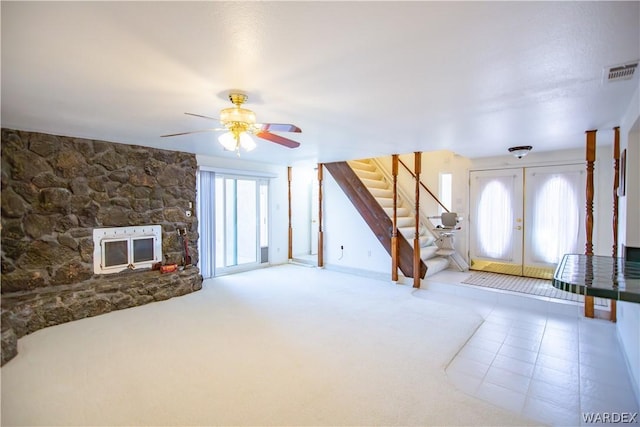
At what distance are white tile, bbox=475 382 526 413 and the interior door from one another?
13.0ft

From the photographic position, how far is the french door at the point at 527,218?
5.21 metres

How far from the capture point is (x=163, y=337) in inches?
131

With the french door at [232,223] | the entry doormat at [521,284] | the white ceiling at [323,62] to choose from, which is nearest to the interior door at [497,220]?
the entry doormat at [521,284]

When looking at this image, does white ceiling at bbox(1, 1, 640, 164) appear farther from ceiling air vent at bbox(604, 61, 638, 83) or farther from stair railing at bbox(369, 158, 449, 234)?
stair railing at bbox(369, 158, 449, 234)

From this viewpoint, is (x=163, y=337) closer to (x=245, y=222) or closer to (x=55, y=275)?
(x=55, y=275)

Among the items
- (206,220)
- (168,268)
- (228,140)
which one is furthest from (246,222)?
(228,140)

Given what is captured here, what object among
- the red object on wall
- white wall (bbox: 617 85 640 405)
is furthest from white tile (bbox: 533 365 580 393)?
the red object on wall

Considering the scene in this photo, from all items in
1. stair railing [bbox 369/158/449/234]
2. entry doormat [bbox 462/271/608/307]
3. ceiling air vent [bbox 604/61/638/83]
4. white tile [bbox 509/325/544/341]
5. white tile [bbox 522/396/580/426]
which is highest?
ceiling air vent [bbox 604/61/638/83]

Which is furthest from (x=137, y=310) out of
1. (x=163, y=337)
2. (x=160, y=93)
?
(x=160, y=93)

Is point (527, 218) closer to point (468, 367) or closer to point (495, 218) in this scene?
point (495, 218)

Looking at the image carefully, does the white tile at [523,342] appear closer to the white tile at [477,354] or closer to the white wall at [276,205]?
the white tile at [477,354]

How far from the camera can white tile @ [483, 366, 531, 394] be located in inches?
96.7

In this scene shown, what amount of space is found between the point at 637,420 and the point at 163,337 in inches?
159

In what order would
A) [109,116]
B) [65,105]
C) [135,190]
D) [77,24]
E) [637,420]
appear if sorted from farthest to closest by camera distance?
1. [135,190]
2. [109,116]
3. [65,105]
4. [637,420]
5. [77,24]
